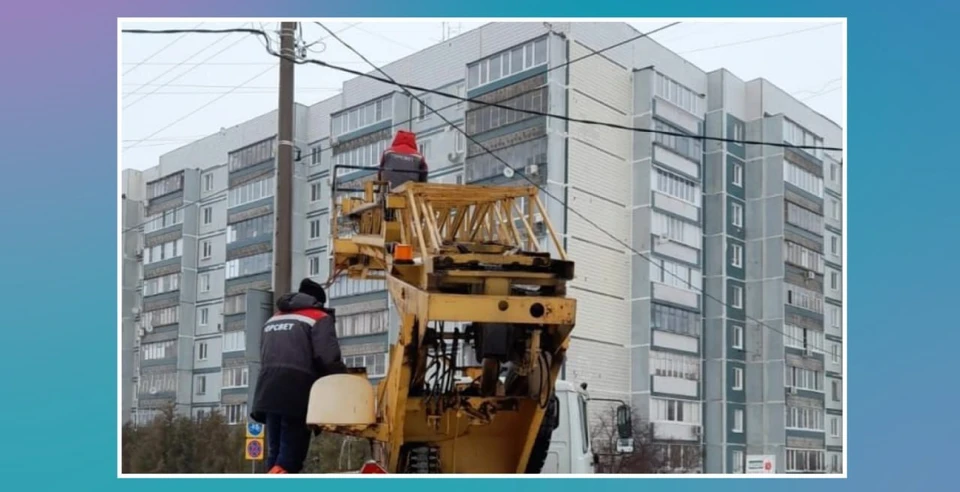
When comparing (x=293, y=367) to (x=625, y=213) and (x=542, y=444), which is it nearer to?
(x=542, y=444)

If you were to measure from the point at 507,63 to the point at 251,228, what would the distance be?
8.20 metres

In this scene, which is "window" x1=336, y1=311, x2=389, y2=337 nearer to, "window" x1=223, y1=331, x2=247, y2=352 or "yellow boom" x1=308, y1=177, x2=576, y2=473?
"window" x1=223, y1=331, x2=247, y2=352

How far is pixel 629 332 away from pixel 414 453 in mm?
20783

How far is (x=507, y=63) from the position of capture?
1102 inches

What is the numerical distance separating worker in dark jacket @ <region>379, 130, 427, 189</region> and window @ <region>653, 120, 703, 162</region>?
57.2 ft

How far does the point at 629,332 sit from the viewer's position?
97.9ft

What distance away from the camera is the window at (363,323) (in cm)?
2858

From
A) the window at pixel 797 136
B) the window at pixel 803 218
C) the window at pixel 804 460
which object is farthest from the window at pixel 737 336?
the window at pixel 797 136

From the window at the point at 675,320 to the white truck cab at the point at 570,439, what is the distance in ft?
60.3

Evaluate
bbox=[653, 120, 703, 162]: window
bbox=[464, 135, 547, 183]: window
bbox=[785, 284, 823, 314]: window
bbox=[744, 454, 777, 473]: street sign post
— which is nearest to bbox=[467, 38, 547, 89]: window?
bbox=[464, 135, 547, 183]: window

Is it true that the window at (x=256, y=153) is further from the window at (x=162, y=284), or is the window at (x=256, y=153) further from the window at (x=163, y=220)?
the window at (x=162, y=284)

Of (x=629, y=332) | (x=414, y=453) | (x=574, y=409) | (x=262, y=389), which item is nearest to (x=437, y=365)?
(x=414, y=453)

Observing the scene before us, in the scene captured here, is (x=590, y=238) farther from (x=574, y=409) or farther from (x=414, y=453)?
(x=414, y=453)

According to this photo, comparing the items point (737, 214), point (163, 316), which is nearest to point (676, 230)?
point (737, 214)
